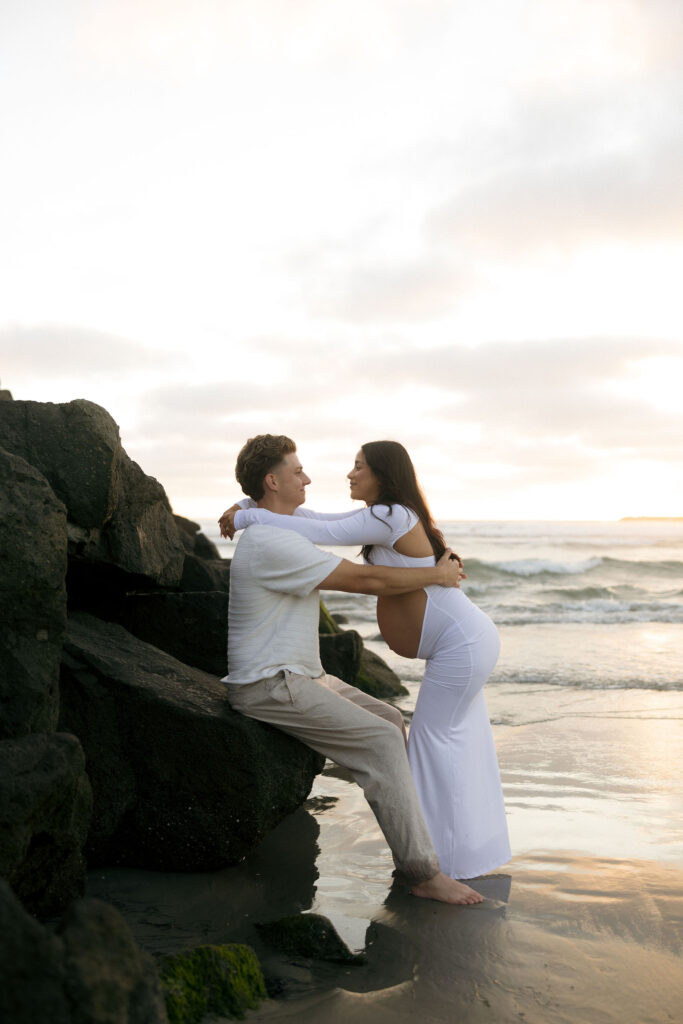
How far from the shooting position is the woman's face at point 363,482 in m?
5.07

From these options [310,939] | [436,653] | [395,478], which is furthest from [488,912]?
[395,478]

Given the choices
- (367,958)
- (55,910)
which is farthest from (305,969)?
(55,910)

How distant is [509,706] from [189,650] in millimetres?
4979

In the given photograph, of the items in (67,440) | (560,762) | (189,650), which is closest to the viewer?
(67,440)

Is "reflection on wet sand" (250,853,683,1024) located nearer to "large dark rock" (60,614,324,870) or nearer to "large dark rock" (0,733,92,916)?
"large dark rock" (60,614,324,870)

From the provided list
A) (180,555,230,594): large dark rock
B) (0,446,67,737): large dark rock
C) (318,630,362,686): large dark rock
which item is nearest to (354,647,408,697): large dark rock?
(318,630,362,686): large dark rock

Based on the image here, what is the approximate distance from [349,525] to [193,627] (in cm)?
166

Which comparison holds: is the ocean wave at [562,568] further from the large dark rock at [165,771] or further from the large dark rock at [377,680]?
the large dark rock at [165,771]

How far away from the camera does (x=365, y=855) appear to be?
5.09 m

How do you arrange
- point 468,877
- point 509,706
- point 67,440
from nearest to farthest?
point 468,877 → point 67,440 → point 509,706

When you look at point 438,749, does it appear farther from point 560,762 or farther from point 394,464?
point 560,762

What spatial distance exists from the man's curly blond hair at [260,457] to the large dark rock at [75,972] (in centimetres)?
303

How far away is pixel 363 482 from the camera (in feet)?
16.6

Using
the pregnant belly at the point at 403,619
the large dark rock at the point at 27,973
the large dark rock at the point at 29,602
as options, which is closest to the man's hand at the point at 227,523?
the pregnant belly at the point at 403,619
